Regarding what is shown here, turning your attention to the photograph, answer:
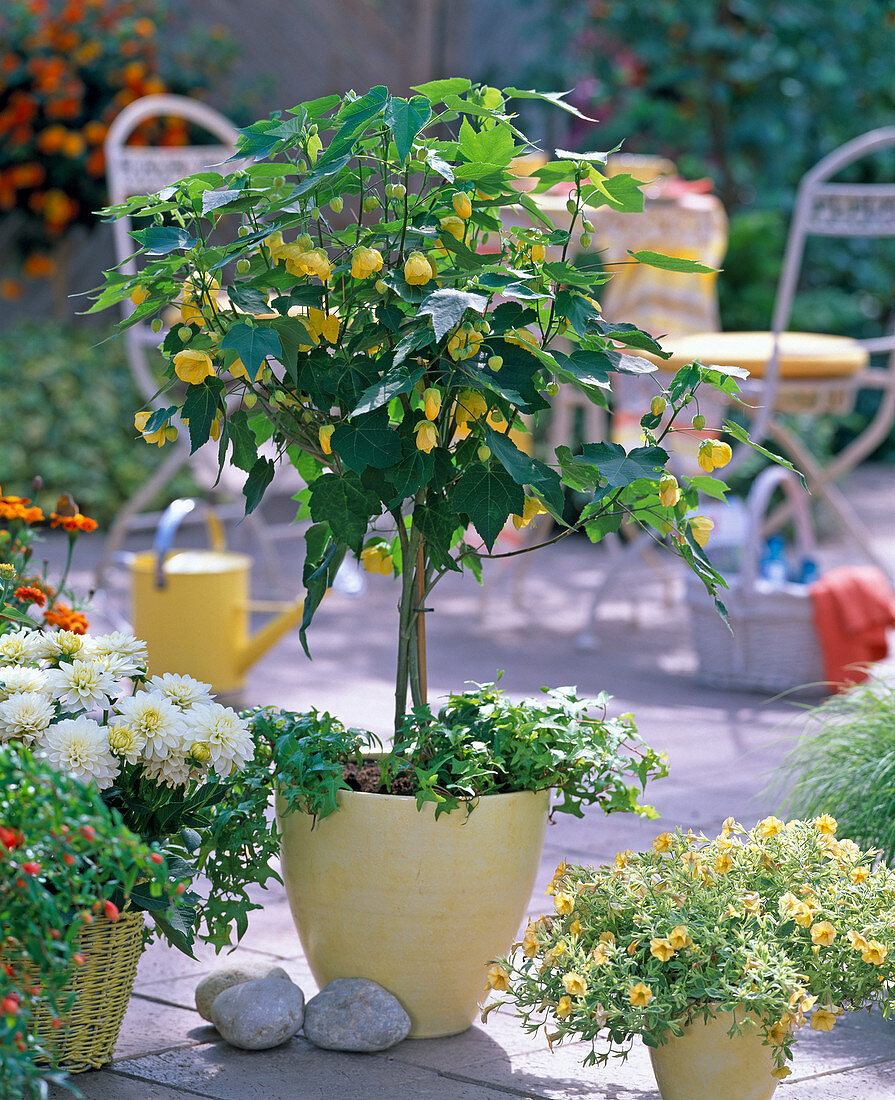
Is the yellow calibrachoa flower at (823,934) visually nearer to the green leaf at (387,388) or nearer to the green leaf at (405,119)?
the green leaf at (387,388)

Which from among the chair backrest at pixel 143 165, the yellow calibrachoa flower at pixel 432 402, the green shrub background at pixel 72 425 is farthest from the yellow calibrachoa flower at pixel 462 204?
the green shrub background at pixel 72 425

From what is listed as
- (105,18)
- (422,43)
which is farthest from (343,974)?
(422,43)

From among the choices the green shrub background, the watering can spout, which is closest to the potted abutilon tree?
the watering can spout

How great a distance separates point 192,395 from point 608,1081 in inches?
37.1

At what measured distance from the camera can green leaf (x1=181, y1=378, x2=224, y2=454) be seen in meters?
1.64

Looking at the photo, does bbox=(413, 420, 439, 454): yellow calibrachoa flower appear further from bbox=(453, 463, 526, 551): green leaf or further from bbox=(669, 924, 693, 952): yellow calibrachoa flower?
bbox=(669, 924, 693, 952): yellow calibrachoa flower

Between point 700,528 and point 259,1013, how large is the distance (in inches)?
30.8

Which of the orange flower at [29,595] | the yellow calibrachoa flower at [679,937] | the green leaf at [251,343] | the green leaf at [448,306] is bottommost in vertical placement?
the yellow calibrachoa flower at [679,937]

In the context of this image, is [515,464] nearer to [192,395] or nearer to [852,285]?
[192,395]

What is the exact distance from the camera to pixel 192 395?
1.66 m

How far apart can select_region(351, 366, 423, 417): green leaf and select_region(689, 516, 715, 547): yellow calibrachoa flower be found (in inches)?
15.1

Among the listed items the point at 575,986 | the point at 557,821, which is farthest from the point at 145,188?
the point at 575,986

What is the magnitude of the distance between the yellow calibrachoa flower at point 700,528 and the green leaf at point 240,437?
53 cm

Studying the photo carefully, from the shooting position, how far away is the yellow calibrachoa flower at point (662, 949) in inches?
61.2
